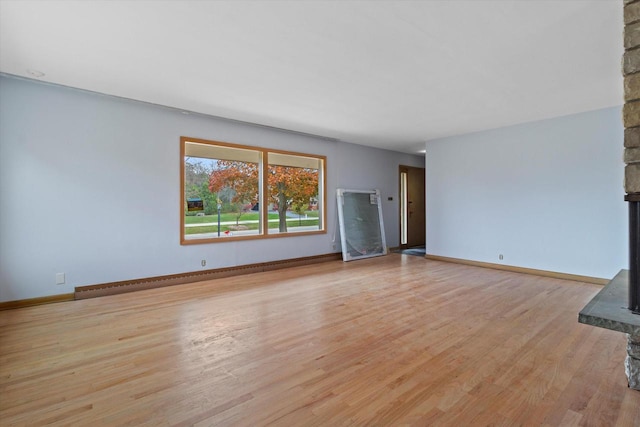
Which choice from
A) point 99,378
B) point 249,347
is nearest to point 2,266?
point 99,378

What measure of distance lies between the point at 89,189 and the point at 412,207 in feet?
23.2

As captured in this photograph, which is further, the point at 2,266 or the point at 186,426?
the point at 2,266

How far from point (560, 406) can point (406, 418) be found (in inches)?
35.3

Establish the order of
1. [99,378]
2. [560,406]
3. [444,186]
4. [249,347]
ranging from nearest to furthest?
[560,406] < [99,378] < [249,347] < [444,186]

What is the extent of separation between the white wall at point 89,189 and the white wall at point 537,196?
4247 millimetres

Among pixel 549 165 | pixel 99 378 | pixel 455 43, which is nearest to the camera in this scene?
pixel 99 378

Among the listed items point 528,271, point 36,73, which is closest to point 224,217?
point 36,73

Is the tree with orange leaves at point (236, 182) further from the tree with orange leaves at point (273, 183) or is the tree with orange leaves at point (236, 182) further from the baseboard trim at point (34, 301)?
the baseboard trim at point (34, 301)

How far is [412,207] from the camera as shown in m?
8.39

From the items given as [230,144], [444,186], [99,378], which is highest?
[230,144]

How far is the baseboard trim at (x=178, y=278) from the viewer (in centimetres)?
394

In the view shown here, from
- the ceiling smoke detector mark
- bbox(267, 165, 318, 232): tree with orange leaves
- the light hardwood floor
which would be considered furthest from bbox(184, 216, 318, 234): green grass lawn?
the ceiling smoke detector mark

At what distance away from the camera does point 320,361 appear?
2.26 metres

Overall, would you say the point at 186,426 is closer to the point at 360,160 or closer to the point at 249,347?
the point at 249,347
